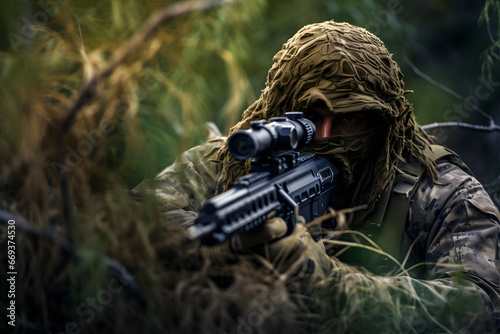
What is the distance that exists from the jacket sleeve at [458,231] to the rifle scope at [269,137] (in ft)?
2.18

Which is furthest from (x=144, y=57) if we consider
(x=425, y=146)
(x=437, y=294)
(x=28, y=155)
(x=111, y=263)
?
(x=425, y=146)

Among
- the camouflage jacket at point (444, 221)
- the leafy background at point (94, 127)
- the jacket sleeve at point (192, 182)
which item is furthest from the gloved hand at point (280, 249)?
the jacket sleeve at point (192, 182)

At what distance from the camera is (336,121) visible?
2367 millimetres

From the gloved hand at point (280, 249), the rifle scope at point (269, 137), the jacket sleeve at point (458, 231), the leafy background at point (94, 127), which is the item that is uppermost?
the leafy background at point (94, 127)

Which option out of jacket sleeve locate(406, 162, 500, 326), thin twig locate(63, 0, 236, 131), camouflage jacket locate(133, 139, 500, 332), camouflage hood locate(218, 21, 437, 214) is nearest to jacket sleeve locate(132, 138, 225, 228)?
camouflage jacket locate(133, 139, 500, 332)

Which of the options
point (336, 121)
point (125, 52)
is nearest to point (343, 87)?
point (336, 121)

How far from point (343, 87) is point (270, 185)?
2.83 feet

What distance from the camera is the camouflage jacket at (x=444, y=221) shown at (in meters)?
2.00

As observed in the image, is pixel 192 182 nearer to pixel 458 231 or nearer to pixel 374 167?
pixel 374 167

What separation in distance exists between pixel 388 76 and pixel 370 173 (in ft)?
1.65

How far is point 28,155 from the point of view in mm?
1154

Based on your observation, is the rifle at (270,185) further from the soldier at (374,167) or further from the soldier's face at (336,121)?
the soldier at (374,167)

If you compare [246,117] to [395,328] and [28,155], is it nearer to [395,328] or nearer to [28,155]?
[395,328]

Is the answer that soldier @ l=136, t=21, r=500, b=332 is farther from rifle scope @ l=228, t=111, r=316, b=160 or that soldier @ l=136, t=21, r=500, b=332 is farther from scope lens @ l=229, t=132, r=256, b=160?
scope lens @ l=229, t=132, r=256, b=160
